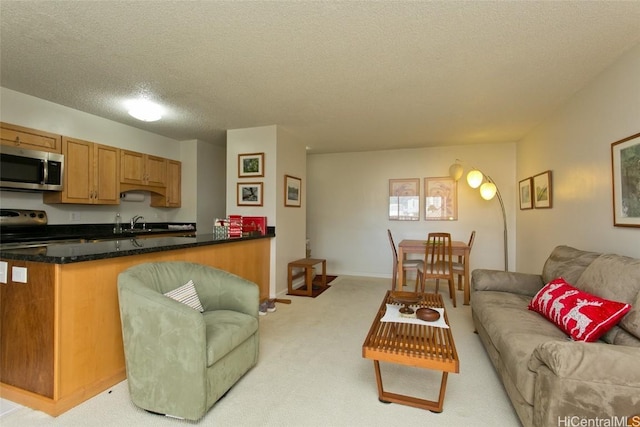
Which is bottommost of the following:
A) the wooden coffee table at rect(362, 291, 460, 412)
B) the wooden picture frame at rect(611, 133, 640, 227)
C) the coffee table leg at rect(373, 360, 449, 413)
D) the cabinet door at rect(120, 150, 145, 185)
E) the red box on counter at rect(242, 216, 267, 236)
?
the coffee table leg at rect(373, 360, 449, 413)

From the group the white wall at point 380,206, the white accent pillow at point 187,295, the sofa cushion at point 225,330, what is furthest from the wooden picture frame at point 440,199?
the white accent pillow at point 187,295

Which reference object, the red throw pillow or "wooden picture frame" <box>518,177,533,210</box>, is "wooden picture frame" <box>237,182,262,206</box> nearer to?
the red throw pillow

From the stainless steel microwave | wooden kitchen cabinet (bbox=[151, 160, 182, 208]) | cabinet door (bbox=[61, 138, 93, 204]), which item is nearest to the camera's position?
the stainless steel microwave

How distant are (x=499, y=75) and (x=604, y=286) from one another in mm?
A: 1823

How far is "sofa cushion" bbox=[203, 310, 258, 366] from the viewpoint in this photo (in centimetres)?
171

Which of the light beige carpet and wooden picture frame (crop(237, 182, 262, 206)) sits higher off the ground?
wooden picture frame (crop(237, 182, 262, 206))

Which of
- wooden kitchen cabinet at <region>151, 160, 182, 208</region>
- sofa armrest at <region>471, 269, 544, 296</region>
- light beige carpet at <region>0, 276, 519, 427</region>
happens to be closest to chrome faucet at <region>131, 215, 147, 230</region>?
wooden kitchen cabinet at <region>151, 160, 182, 208</region>

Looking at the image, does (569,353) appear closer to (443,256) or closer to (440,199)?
(443,256)

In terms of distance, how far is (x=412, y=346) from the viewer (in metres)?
1.75

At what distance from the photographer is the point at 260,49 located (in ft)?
7.31

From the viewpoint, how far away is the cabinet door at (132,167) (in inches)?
162

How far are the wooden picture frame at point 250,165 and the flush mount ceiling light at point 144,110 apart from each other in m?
1.24

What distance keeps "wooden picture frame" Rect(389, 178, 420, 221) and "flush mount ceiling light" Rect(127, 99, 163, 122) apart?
3.90 metres

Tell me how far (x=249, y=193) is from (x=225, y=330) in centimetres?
266
